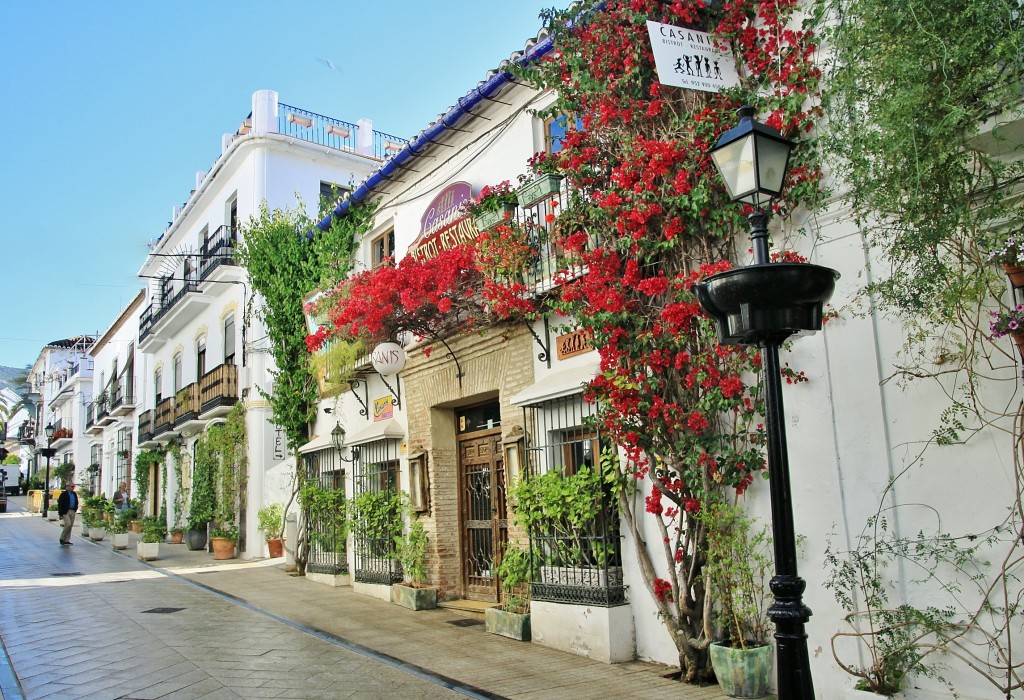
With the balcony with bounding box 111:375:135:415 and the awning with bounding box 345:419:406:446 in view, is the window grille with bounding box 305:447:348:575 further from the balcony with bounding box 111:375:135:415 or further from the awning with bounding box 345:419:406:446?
the balcony with bounding box 111:375:135:415

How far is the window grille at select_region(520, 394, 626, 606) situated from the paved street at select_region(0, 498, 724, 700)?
0.63 meters

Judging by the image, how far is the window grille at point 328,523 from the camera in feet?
43.5

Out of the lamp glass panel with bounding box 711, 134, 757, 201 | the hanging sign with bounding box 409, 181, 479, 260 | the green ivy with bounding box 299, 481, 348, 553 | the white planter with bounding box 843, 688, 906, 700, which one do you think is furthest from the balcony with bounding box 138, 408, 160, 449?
the lamp glass panel with bounding box 711, 134, 757, 201

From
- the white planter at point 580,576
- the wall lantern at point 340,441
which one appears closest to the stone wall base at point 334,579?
the wall lantern at point 340,441

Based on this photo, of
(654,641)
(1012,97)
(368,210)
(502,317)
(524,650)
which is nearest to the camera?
(1012,97)

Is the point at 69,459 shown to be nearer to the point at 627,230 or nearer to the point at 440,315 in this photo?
the point at 440,315

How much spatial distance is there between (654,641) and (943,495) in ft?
9.66

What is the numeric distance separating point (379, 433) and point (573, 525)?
15.4 ft

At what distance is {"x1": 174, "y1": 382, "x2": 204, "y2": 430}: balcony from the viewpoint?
21.6 metres

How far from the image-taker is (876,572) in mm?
5520

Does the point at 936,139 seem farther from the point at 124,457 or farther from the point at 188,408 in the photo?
the point at 124,457

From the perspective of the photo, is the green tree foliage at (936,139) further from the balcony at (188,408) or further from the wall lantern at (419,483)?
the balcony at (188,408)

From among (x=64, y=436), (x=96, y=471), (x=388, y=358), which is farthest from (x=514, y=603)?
(x=64, y=436)

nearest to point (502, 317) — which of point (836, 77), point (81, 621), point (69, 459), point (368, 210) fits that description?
point (836, 77)
